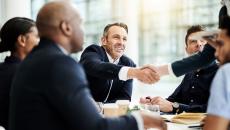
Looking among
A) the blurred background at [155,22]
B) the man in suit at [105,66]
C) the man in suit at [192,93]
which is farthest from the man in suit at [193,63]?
the blurred background at [155,22]

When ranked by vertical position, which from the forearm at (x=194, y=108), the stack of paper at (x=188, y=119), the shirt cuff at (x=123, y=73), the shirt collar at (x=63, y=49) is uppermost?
the shirt collar at (x=63, y=49)

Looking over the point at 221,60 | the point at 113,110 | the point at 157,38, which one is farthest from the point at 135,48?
the point at 221,60

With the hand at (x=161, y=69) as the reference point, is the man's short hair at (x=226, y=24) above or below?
above

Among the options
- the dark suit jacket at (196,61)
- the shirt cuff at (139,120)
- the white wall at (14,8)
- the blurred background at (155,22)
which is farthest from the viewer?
the white wall at (14,8)

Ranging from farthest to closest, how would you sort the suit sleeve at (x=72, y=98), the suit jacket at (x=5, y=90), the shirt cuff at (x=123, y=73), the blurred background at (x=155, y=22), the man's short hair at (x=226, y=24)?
the blurred background at (x=155, y=22) → the shirt cuff at (x=123, y=73) → the suit jacket at (x=5, y=90) → the man's short hair at (x=226, y=24) → the suit sleeve at (x=72, y=98)

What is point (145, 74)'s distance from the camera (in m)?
2.46

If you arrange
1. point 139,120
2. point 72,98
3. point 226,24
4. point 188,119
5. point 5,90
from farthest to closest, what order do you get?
point 188,119 → point 5,90 → point 226,24 → point 139,120 → point 72,98

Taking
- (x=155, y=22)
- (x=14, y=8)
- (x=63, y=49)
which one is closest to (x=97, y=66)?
(x=63, y=49)

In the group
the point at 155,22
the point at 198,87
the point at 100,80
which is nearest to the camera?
the point at 198,87

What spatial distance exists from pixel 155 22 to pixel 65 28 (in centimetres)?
379

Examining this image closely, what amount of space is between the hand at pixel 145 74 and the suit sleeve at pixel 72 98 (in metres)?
1.22

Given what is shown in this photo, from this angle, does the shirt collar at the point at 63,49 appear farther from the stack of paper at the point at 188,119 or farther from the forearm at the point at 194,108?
the forearm at the point at 194,108

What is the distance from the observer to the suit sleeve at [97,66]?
8.01 ft

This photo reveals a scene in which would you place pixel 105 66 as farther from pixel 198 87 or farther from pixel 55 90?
pixel 55 90
